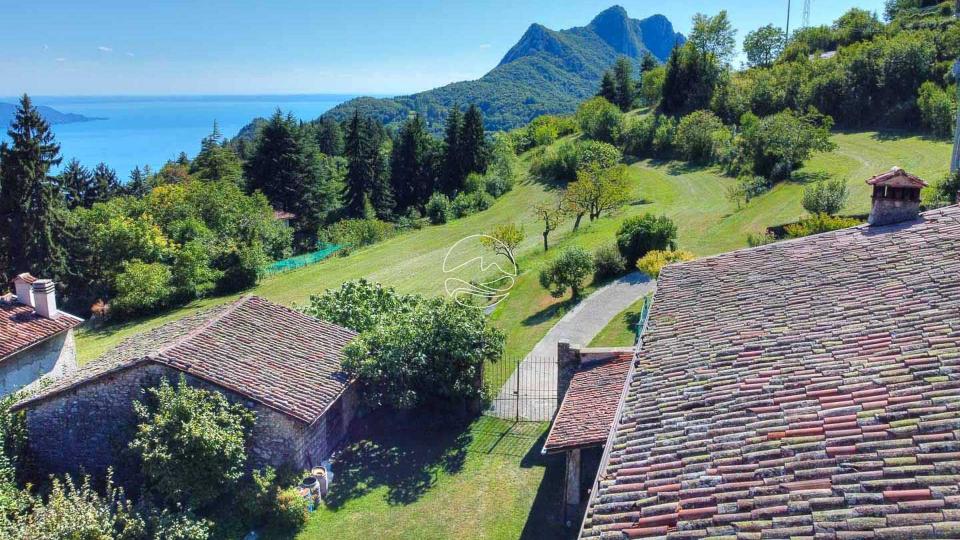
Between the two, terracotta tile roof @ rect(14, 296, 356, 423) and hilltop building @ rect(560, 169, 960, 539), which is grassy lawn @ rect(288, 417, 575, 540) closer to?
terracotta tile roof @ rect(14, 296, 356, 423)

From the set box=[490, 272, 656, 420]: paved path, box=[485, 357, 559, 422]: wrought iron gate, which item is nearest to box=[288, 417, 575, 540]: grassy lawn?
box=[485, 357, 559, 422]: wrought iron gate

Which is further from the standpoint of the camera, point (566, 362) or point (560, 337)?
point (560, 337)

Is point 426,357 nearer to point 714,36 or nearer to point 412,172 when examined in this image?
point 412,172

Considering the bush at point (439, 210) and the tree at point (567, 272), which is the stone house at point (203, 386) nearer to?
the tree at point (567, 272)

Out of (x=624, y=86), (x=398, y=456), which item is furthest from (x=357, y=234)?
(x=624, y=86)

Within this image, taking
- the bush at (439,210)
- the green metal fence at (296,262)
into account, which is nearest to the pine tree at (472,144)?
the bush at (439,210)

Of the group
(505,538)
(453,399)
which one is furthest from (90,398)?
(505,538)
